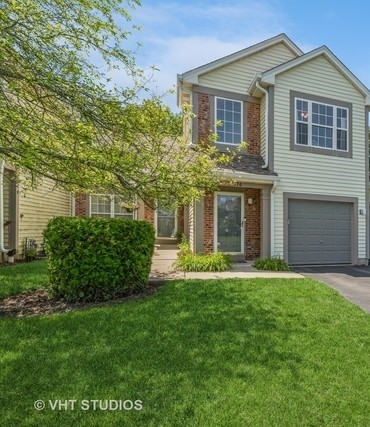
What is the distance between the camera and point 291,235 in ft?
35.8

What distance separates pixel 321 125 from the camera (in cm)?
1128

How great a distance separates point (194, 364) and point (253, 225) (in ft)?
25.9

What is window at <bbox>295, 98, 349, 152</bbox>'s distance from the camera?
1107cm

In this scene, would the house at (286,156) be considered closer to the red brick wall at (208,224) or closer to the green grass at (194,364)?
the red brick wall at (208,224)

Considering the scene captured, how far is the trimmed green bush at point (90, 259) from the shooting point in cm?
592

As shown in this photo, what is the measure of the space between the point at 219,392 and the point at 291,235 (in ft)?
28.4

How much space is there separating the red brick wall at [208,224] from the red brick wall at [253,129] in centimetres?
271

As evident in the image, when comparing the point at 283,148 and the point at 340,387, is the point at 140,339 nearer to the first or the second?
the point at 340,387

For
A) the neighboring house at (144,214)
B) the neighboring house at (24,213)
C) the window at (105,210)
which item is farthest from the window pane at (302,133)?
the neighboring house at (24,213)

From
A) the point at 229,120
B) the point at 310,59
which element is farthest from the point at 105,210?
the point at 310,59

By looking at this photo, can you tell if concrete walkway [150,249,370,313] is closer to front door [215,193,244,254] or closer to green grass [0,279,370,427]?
front door [215,193,244,254]

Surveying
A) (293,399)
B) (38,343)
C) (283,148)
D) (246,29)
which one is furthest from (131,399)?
(283,148)

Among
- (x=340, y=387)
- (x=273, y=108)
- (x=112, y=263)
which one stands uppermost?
(x=273, y=108)

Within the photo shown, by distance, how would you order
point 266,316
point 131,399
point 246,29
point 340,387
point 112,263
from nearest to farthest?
point 131,399
point 340,387
point 266,316
point 112,263
point 246,29
